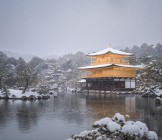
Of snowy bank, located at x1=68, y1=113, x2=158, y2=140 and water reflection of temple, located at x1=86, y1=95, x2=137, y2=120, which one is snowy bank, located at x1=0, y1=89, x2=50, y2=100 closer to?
water reflection of temple, located at x1=86, y1=95, x2=137, y2=120

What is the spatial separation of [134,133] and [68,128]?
7934 mm

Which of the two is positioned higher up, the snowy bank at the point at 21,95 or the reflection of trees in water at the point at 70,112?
the snowy bank at the point at 21,95

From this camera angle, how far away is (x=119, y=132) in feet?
23.3

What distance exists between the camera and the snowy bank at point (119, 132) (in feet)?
22.8

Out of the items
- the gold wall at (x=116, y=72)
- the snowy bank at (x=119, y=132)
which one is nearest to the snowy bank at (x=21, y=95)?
the gold wall at (x=116, y=72)

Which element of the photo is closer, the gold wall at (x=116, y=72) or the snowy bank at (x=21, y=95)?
the snowy bank at (x=21, y=95)

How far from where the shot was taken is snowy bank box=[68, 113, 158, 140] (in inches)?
274

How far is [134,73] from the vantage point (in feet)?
176

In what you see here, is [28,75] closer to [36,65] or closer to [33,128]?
[33,128]

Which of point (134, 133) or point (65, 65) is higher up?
point (65, 65)

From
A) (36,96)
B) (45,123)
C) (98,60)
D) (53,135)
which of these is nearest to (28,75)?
(36,96)

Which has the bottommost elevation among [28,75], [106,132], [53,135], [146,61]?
[53,135]

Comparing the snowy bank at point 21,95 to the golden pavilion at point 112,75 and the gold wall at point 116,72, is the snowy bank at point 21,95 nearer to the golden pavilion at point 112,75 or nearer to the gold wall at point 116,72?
the golden pavilion at point 112,75

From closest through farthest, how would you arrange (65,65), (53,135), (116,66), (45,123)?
1. (53,135)
2. (45,123)
3. (116,66)
4. (65,65)
